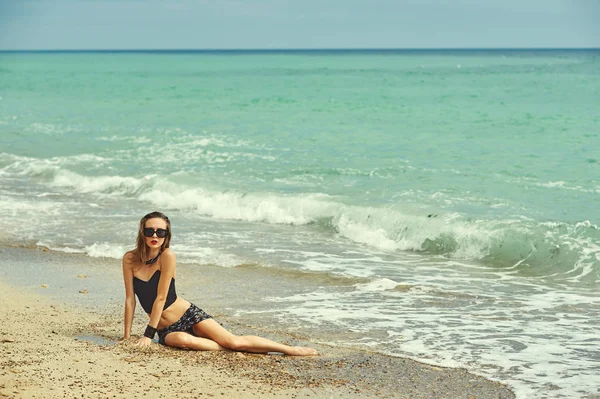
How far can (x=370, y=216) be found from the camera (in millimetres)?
13656

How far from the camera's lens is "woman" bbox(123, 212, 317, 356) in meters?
6.68

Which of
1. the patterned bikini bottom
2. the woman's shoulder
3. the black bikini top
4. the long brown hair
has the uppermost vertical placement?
the long brown hair

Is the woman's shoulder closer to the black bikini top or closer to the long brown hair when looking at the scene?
the long brown hair

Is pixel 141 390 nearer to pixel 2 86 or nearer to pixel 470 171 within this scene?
pixel 470 171

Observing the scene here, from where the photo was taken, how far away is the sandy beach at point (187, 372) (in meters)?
5.70

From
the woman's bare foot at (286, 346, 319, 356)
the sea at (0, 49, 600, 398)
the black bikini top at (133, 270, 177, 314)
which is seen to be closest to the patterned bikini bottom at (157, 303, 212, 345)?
the black bikini top at (133, 270, 177, 314)

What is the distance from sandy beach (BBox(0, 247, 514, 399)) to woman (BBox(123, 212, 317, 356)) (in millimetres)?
91

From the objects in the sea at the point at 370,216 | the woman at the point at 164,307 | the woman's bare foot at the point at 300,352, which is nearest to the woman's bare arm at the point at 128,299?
the woman at the point at 164,307

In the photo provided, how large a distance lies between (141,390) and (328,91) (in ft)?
139

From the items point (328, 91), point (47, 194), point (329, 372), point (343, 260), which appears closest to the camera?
point (329, 372)

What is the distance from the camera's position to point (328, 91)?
47188mm

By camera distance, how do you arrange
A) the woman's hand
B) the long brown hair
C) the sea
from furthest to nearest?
the sea → the long brown hair → the woman's hand

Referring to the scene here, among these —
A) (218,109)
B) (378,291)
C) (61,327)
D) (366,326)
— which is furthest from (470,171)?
(218,109)

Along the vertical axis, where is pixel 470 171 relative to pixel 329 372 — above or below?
above
